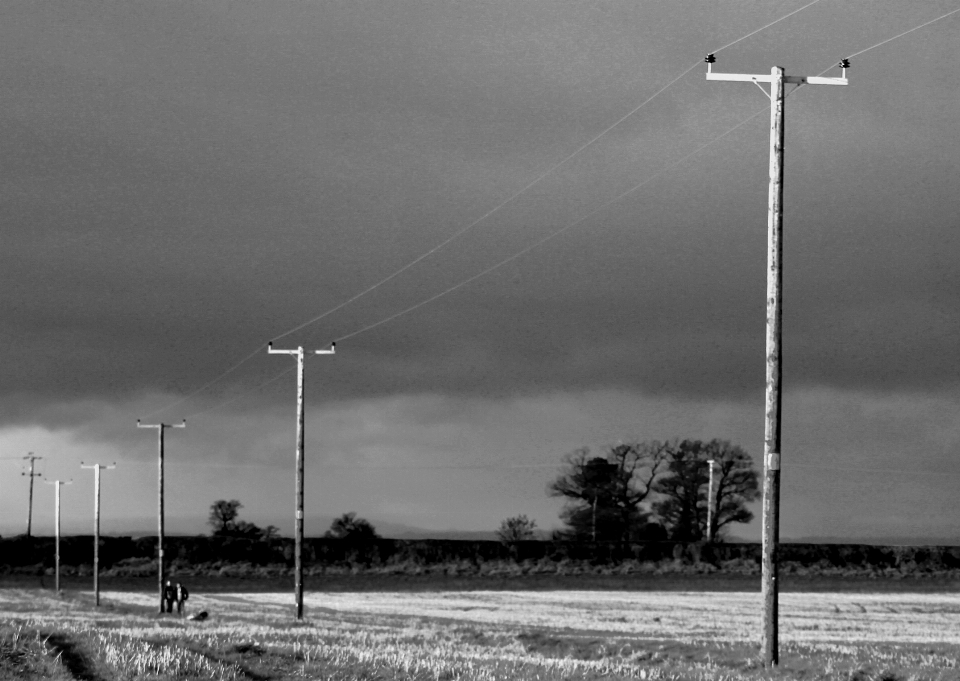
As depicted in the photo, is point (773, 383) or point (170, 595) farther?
point (170, 595)

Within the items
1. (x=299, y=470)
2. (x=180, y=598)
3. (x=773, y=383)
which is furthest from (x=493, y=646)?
(x=180, y=598)

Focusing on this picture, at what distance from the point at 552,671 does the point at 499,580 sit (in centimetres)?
7975

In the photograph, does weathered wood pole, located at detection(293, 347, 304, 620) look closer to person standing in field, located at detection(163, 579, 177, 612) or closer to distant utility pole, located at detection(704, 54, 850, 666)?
person standing in field, located at detection(163, 579, 177, 612)

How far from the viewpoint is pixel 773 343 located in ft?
82.7

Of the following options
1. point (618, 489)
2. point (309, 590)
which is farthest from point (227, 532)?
point (309, 590)

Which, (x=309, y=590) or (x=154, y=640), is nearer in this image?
(x=154, y=640)

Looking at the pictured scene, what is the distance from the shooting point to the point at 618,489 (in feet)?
448

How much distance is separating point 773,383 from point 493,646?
10574mm

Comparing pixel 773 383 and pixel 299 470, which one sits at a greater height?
pixel 773 383

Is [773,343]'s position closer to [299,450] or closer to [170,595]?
[299,450]

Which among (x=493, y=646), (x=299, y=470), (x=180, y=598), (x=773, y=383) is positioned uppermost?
(x=773, y=383)

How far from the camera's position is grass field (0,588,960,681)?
22.7m

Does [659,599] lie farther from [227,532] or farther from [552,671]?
[227,532]

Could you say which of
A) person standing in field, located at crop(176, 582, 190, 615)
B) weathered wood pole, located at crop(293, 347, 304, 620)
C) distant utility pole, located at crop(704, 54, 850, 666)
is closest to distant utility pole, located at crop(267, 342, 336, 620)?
weathered wood pole, located at crop(293, 347, 304, 620)
